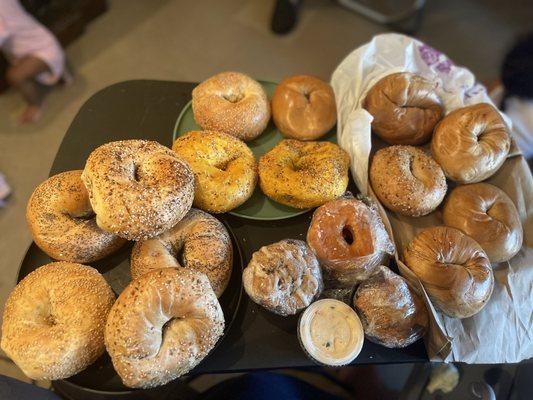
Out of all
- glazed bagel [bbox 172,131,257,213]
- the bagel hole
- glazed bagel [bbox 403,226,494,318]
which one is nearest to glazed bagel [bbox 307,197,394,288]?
the bagel hole

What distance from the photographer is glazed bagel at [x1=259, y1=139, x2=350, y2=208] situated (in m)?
1.37

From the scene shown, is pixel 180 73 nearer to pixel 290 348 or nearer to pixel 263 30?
pixel 263 30

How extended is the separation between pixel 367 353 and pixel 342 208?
0.40 metres

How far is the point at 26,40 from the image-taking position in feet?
7.71

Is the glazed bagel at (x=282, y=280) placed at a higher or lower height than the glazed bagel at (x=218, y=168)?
lower

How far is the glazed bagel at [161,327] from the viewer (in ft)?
3.46

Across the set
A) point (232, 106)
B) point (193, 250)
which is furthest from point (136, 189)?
point (232, 106)

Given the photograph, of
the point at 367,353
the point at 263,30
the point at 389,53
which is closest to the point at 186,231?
the point at 367,353

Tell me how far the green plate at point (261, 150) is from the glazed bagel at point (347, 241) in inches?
6.3

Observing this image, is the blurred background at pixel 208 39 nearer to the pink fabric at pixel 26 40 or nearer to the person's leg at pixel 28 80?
the person's leg at pixel 28 80

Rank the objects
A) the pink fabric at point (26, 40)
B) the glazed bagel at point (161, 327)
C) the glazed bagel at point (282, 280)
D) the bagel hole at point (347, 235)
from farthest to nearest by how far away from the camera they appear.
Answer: the pink fabric at point (26, 40)
the bagel hole at point (347, 235)
the glazed bagel at point (282, 280)
the glazed bagel at point (161, 327)

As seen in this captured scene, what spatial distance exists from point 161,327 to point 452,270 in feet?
2.59

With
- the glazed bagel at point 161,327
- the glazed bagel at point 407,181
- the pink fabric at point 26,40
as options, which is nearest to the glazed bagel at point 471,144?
the glazed bagel at point 407,181

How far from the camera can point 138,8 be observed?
9.70ft
